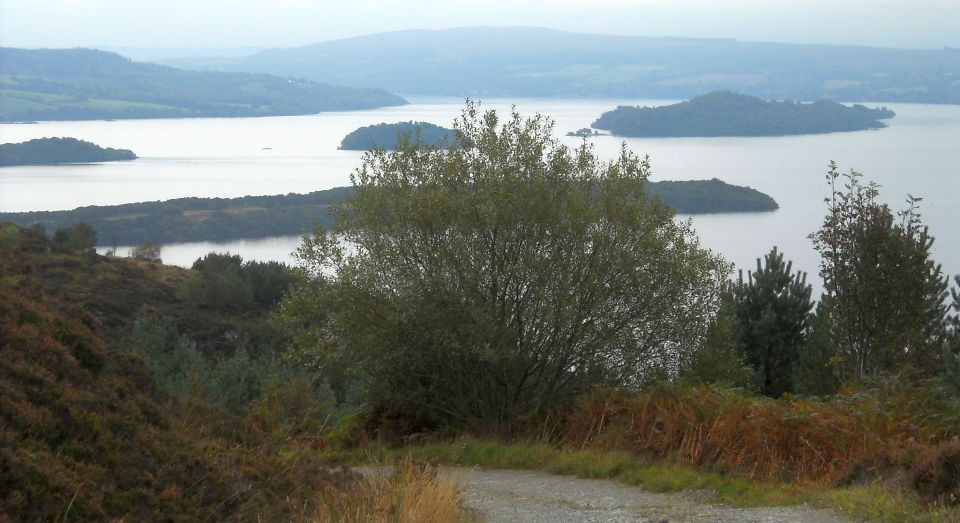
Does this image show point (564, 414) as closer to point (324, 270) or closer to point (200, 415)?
point (324, 270)

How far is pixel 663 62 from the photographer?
85750mm

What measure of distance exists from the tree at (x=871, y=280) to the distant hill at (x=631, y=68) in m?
40.8

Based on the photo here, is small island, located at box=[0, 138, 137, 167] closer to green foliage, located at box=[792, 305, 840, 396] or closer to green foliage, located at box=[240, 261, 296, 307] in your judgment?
green foliage, located at box=[240, 261, 296, 307]

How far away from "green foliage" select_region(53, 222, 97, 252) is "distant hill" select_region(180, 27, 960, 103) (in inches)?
967

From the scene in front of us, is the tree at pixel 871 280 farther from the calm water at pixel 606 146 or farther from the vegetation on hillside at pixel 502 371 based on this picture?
the calm water at pixel 606 146

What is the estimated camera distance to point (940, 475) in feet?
20.1

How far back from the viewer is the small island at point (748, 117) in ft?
155

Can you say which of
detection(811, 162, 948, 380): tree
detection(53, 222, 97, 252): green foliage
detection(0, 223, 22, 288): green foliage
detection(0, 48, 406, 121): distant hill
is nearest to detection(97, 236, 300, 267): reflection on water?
detection(53, 222, 97, 252): green foliage

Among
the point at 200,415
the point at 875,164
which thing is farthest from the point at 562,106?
the point at 200,415

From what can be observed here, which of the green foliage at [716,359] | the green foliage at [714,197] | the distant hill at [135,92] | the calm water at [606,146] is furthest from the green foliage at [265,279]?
the distant hill at [135,92]

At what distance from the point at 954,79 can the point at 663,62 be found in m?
29.6

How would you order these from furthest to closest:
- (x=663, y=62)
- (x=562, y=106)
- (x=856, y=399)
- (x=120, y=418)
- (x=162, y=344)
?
(x=663, y=62)
(x=562, y=106)
(x=162, y=344)
(x=856, y=399)
(x=120, y=418)

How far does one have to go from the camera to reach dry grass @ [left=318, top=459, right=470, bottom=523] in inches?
235

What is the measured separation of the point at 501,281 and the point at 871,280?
6523 millimetres
